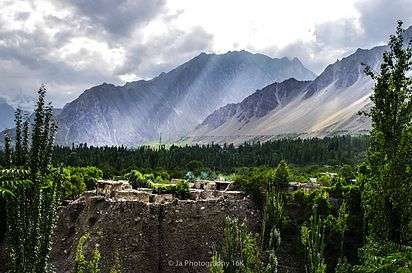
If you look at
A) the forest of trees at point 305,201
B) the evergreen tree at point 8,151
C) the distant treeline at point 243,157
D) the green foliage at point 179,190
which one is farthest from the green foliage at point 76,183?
the distant treeline at point 243,157

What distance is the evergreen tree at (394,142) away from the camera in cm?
2155

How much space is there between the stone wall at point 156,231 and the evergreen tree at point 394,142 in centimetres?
1445

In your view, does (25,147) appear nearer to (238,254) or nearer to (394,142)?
(238,254)

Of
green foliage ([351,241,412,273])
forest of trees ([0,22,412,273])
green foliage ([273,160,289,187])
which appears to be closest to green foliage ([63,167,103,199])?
forest of trees ([0,22,412,273])

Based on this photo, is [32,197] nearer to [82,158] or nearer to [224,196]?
[224,196]

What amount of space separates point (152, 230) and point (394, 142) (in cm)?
1809

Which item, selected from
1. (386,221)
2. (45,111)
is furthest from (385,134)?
(45,111)

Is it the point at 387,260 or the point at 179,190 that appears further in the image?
the point at 179,190

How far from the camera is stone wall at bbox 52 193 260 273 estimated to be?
1309 inches

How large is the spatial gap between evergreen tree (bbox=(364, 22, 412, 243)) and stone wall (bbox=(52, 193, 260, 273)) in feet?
47.4

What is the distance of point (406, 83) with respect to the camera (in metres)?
21.7

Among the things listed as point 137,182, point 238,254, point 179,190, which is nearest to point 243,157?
point 137,182

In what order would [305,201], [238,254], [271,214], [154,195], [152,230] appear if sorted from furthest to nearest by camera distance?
[154,195] → [305,201] → [271,214] → [152,230] → [238,254]

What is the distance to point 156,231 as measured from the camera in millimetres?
34656
